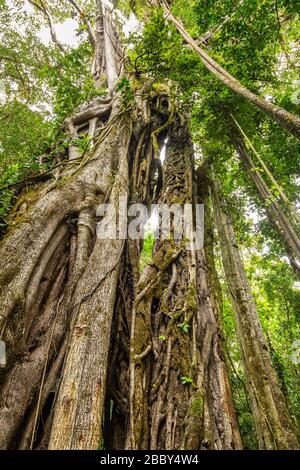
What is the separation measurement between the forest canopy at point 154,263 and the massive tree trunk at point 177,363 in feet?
0.04

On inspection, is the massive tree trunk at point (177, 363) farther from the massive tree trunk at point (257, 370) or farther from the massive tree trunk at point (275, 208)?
the massive tree trunk at point (275, 208)

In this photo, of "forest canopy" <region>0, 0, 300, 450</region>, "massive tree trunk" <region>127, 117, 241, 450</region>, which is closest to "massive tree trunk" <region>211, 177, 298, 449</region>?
"forest canopy" <region>0, 0, 300, 450</region>

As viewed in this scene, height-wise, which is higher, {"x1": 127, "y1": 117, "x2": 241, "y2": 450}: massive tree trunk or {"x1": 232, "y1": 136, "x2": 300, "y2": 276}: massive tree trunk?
{"x1": 232, "y1": 136, "x2": 300, "y2": 276}: massive tree trunk

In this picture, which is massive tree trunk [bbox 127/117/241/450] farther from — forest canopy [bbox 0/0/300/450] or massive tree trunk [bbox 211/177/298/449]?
massive tree trunk [bbox 211/177/298/449]

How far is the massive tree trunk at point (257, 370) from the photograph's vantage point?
1.95 meters

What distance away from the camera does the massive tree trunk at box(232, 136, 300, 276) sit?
2.78 m

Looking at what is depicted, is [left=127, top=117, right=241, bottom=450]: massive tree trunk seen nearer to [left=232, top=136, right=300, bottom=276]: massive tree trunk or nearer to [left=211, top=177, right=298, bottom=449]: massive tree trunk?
[left=211, top=177, right=298, bottom=449]: massive tree trunk

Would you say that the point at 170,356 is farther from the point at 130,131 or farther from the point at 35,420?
the point at 130,131

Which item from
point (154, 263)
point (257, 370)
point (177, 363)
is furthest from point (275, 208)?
point (177, 363)

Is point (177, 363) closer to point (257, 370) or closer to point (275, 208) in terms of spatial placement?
point (257, 370)

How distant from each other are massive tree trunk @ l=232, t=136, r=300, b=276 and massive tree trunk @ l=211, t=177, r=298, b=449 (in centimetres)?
59

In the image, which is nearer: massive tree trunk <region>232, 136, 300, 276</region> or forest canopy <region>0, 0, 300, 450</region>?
forest canopy <region>0, 0, 300, 450</region>

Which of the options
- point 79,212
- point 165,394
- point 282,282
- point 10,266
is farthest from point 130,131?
point 165,394

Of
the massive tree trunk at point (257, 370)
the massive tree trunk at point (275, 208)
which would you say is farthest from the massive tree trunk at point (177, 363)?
the massive tree trunk at point (275, 208)
